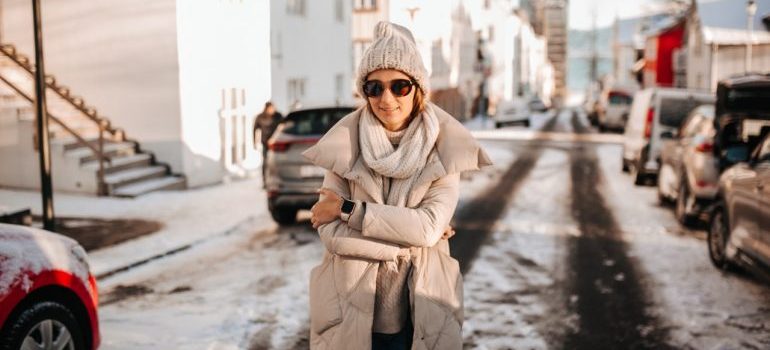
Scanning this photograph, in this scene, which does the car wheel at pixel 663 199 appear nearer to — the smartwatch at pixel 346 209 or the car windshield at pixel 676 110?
the car windshield at pixel 676 110

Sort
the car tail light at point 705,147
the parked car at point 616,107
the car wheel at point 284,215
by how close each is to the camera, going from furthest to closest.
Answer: the parked car at point 616,107 → the car wheel at point 284,215 → the car tail light at point 705,147

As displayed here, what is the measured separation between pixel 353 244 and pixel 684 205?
34.0 feet

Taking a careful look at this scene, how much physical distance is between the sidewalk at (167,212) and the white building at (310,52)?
4525 millimetres

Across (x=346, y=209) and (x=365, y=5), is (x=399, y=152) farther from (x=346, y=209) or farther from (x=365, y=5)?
(x=365, y=5)

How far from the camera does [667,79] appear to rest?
191ft

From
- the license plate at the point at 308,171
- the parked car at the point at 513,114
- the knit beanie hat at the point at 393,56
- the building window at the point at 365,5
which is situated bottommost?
the parked car at the point at 513,114

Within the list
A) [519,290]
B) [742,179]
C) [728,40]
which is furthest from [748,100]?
[728,40]

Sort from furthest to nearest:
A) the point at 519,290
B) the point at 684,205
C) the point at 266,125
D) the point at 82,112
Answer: the point at 266,125, the point at 82,112, the point at 684,205, the point at 519,290

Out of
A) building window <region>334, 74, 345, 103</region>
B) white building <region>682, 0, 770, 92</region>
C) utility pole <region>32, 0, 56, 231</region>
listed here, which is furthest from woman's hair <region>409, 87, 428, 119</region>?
white building <region>682, 0, 770, 92</region>

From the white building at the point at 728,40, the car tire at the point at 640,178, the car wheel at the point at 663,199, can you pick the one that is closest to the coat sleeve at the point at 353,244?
the car wheel at the point at 663,199

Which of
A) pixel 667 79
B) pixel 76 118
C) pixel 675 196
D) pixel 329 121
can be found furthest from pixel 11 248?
pixel 667 79

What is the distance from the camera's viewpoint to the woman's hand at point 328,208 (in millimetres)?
3037

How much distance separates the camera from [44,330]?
4.91 m

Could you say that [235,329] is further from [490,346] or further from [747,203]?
[747,203]
